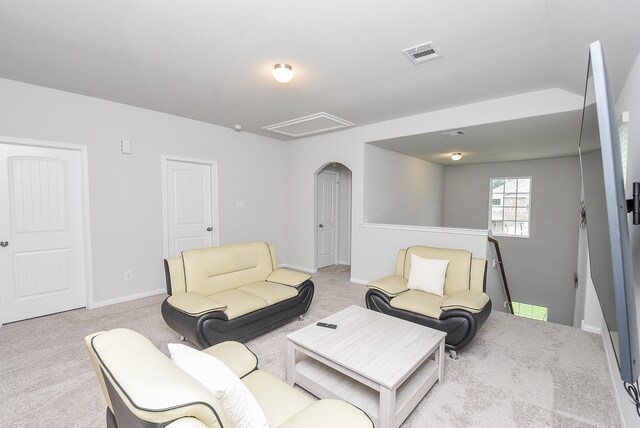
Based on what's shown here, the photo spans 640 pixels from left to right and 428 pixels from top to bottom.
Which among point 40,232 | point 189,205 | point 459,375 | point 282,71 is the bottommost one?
point 459,375

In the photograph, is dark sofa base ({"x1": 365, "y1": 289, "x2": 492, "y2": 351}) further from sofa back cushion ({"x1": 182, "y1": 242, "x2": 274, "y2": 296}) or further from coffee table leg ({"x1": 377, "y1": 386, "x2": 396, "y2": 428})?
sofa back cushion ({"x1": 182, "y1": 242, "x2": 274, "y2": 296})

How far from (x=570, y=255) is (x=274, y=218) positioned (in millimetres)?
5973

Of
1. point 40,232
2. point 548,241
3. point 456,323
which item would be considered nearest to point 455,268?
point 456,323

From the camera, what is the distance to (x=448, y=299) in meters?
2.62

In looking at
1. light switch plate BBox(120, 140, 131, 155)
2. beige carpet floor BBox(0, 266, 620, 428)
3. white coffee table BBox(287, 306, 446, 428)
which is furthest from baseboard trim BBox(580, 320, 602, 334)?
light switch plate BBox(120, 140, 131, 155)

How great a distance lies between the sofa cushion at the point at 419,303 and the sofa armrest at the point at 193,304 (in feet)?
5.27

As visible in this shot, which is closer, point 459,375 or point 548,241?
point 459,375

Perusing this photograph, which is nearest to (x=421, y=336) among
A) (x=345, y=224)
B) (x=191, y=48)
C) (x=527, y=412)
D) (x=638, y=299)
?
(x=527, y=412)

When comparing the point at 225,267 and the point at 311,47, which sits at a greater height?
the point at 311,47

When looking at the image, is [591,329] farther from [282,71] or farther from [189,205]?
[189,205]

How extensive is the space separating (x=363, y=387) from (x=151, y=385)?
1.51 metres

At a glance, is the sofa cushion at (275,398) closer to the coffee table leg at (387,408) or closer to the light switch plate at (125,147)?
the coffee table leg at (387,408)

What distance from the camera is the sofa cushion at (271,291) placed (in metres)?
2.90

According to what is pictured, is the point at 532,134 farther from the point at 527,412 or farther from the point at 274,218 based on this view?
the point at 274,218
